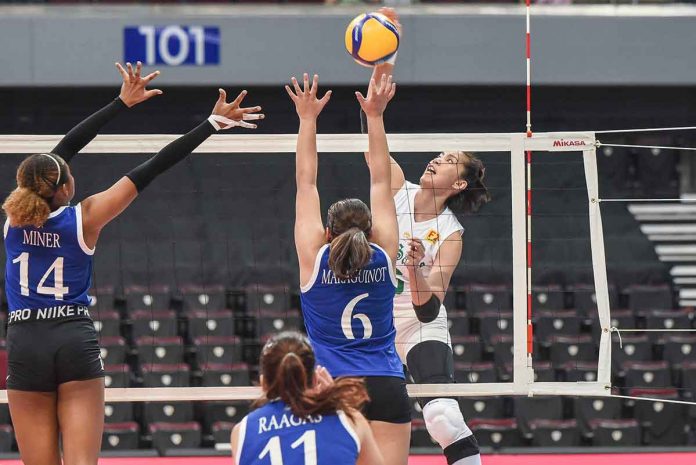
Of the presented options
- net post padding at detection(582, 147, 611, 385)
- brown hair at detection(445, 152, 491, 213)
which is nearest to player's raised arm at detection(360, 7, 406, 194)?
brown hair at detection(445, 152, 491, 213)

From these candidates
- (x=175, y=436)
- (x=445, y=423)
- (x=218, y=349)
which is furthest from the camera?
(x=218, y=349)

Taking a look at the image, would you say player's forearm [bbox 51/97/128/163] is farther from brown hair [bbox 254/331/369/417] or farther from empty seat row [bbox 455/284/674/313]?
empty seat row [bbox 455/284/674/313]

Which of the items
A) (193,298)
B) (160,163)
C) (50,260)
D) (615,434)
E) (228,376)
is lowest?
(615,434)

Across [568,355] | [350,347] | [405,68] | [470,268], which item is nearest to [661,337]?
[568,355]

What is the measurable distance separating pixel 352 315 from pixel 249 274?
340 inches

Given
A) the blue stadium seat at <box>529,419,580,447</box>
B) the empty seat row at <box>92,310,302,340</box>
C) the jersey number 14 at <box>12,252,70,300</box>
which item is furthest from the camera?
the empty seat row at <box>92,310,302,340</box>

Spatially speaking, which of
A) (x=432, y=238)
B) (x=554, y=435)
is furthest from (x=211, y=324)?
(x=432, y=238)

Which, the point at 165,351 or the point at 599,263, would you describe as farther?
the point at 165,351

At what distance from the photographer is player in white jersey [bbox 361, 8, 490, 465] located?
19.0ft

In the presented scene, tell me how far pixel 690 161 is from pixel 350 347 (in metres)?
10.2

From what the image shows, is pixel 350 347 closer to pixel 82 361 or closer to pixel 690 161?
pixel 82 361

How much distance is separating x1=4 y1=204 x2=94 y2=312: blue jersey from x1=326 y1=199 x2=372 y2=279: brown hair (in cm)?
101

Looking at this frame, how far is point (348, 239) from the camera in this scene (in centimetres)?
461

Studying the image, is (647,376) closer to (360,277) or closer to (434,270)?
(434,270)
